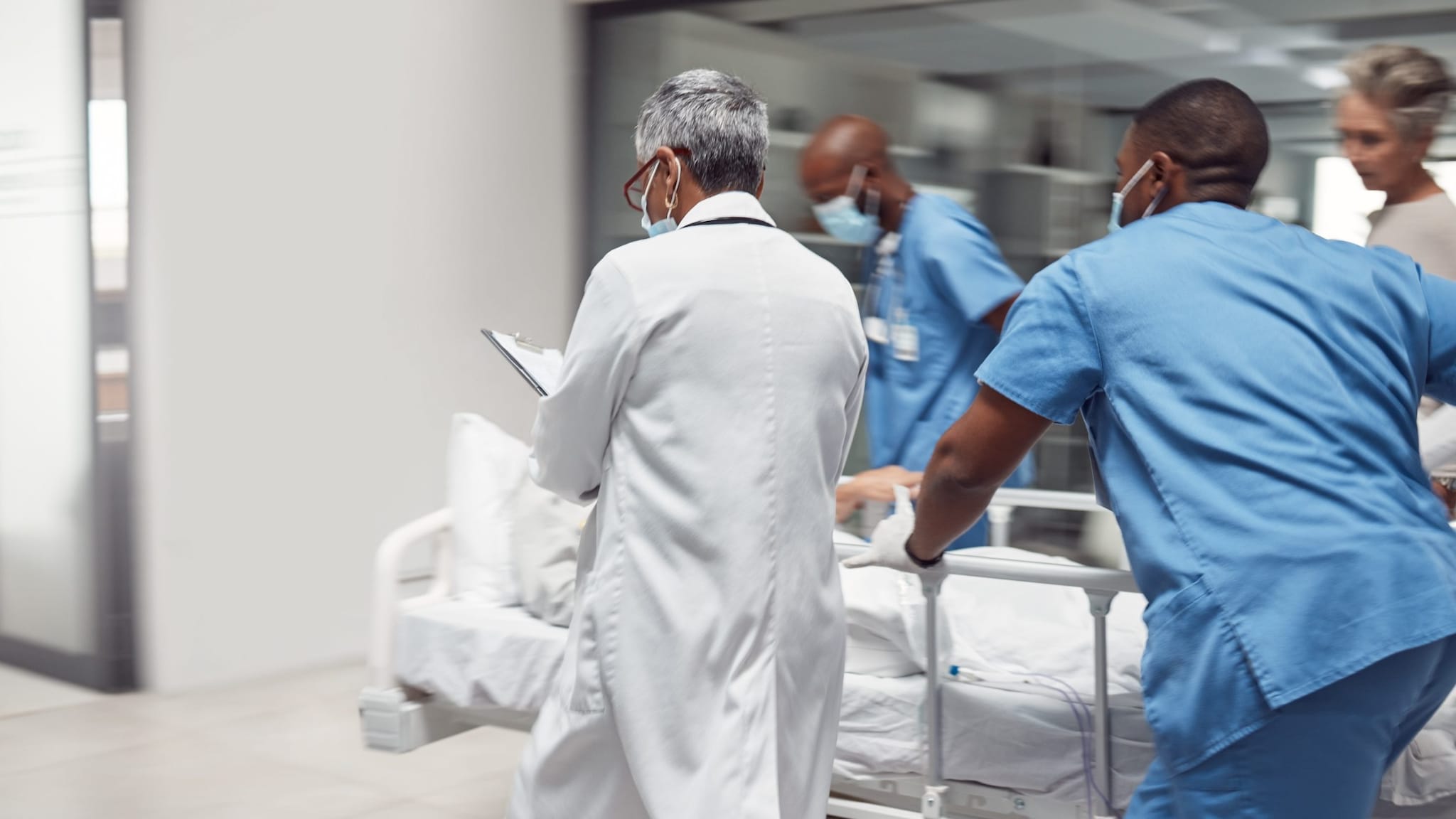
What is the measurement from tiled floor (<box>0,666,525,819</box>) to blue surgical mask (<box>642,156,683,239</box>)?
1.70m

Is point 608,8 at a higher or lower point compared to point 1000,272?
higher

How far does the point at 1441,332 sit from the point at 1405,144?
0.73 metres

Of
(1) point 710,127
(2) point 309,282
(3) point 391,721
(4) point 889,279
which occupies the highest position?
(1) point 710,127

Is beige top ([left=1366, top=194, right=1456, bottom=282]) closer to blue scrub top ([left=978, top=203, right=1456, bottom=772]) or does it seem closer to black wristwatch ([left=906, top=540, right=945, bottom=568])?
blue scrub top ([left=978, top=203, right=1456, bottom=772])

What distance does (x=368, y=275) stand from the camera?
434cm

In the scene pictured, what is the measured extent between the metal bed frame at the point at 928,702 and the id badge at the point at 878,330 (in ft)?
1.33

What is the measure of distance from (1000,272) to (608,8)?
3080 millimetres

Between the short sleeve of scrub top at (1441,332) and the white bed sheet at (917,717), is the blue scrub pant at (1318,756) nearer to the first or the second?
the short sleeve of scrub top at (1441,332)

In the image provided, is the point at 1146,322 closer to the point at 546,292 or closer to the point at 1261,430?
the point at 1261,430

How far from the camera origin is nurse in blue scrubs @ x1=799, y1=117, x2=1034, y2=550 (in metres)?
2.46

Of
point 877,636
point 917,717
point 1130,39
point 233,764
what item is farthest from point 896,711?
point 1130,39

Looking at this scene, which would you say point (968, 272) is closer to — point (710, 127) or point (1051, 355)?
point (710, 127)

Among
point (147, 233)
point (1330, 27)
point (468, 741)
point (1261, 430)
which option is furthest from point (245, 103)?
point (1261, 430)

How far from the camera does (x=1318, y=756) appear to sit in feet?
4.01
